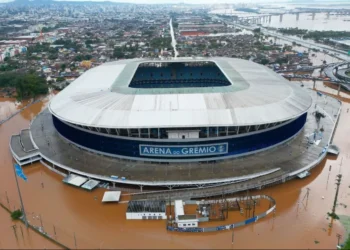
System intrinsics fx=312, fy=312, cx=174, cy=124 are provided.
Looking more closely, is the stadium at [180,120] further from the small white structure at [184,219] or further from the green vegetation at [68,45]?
the green vegetation at [68,45]

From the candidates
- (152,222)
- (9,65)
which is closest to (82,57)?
(9,65)

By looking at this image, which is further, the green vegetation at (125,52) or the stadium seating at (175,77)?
the green vegetation at (125,52)

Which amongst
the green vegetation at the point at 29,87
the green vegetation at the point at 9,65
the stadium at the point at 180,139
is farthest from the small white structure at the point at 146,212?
the green vegetation at the point at 9,65

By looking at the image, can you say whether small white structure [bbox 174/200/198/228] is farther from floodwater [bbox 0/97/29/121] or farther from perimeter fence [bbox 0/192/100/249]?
floodwater [bbox 0/97/29/121]

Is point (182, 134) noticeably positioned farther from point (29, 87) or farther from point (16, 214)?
point (29, 87)

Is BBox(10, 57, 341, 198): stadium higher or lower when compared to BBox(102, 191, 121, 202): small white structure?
higher

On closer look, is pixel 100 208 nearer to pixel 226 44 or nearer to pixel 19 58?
pixel 19 58

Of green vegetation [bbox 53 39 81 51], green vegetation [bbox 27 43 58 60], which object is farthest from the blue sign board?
green vegetation [bbox 53 39 81 51]
